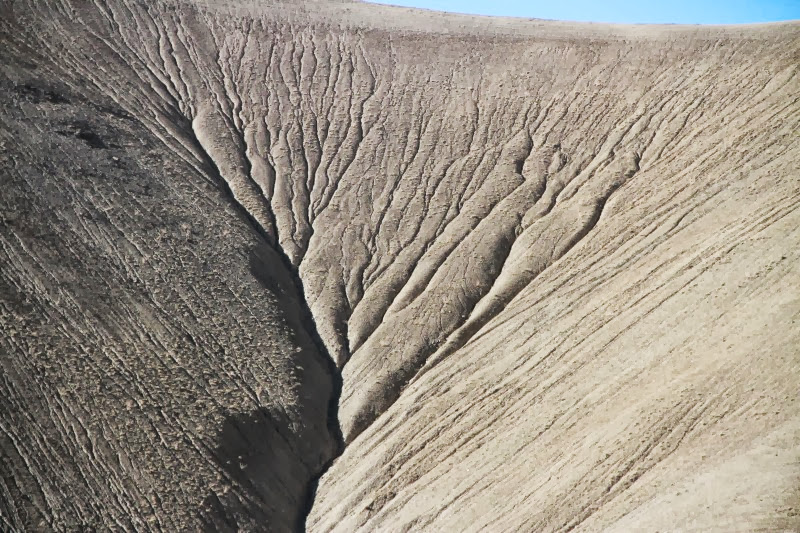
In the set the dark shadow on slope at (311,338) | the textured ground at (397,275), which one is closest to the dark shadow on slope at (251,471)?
the textured ground at (397,275)

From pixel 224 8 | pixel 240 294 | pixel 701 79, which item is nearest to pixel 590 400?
pixel 240 294

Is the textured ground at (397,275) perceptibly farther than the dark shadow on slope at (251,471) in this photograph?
No

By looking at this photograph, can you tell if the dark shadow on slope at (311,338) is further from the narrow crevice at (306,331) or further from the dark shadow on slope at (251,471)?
the dark shadow on slope at (251,471)

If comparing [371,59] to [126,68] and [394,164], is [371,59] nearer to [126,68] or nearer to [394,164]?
[394,164]

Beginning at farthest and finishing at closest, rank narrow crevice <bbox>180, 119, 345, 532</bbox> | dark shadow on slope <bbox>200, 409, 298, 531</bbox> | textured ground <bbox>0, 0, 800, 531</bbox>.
→ narrow crevice <bbox>180, 119, 345, 532</bbox>, dark shadow on slope <bbox>200, 409, 298, 531</bbox>, textured ground <bbox>0, 0, 800, 531</bbox>

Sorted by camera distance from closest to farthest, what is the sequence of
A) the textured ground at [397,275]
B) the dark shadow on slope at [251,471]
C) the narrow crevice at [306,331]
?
the textured ground at [397,275]
the dark shadow on slope at [251,471]
the narrow crevice at [306,331]

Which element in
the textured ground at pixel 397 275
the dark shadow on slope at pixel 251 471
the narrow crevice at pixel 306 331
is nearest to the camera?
the textured ground at pixel 397 275

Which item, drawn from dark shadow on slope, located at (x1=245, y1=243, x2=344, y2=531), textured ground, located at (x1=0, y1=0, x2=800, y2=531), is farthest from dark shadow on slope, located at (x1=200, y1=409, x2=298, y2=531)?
dark shadow on slope, located at (x1=245, y1=243, x2=344, y2=531)

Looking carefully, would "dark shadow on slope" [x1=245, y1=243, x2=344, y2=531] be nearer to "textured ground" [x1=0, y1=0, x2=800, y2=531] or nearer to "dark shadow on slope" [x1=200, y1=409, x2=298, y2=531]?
"textured ground" [x1=0, y1=0, x2=800, y2=531]

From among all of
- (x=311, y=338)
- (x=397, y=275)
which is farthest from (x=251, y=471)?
(x=397, y=275)
